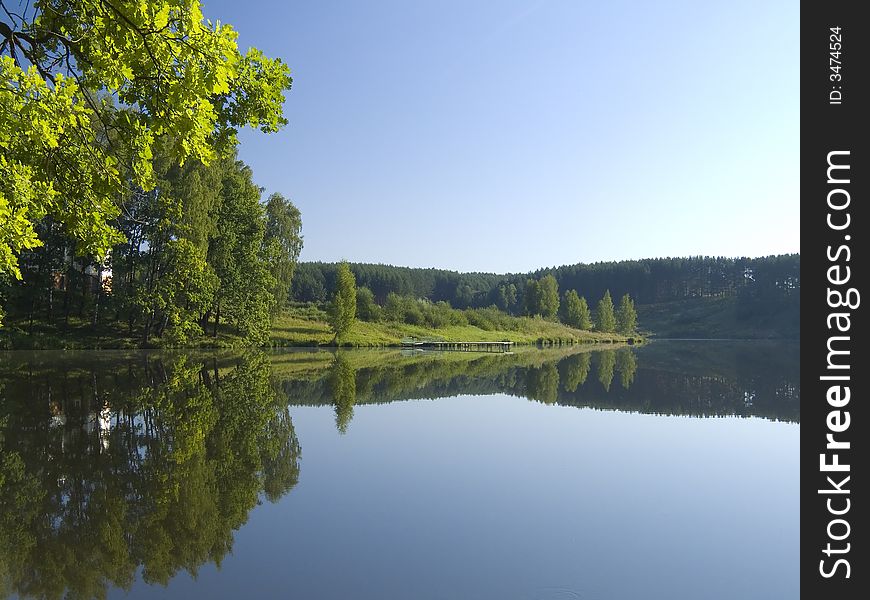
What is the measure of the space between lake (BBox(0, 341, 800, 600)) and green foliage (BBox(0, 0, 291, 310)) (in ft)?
12.1

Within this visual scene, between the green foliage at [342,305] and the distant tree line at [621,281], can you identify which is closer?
the green foliage at [342,305]

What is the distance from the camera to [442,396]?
23656 mm

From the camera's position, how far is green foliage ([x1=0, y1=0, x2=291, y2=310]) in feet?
21.6

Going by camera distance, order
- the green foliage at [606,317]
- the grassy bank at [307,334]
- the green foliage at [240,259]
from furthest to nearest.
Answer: the green foliage at [606,317] < the green foliage at [240,259] < the grassy bank at [307,334]

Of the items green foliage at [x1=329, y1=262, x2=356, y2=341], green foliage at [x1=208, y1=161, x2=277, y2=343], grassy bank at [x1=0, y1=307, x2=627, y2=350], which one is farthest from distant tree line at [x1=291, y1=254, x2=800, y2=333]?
green foliage at [x1=208, y1=161, x2=277, y2=343]

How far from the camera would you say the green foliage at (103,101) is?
21.6 feet

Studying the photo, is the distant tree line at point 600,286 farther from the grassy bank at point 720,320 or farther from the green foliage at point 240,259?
the green foliage at point 240,259

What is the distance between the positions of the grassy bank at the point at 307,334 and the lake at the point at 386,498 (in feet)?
78.5

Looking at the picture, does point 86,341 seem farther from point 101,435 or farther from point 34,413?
point 101,435

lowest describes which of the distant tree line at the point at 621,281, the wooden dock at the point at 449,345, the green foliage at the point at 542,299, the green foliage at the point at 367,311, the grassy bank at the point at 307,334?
the wooden dock at the point at 449,345

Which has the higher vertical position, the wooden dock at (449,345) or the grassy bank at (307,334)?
the grassy bank at (307,334)

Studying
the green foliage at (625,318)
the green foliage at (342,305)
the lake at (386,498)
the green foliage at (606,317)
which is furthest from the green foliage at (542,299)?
the lake at (386,498)
